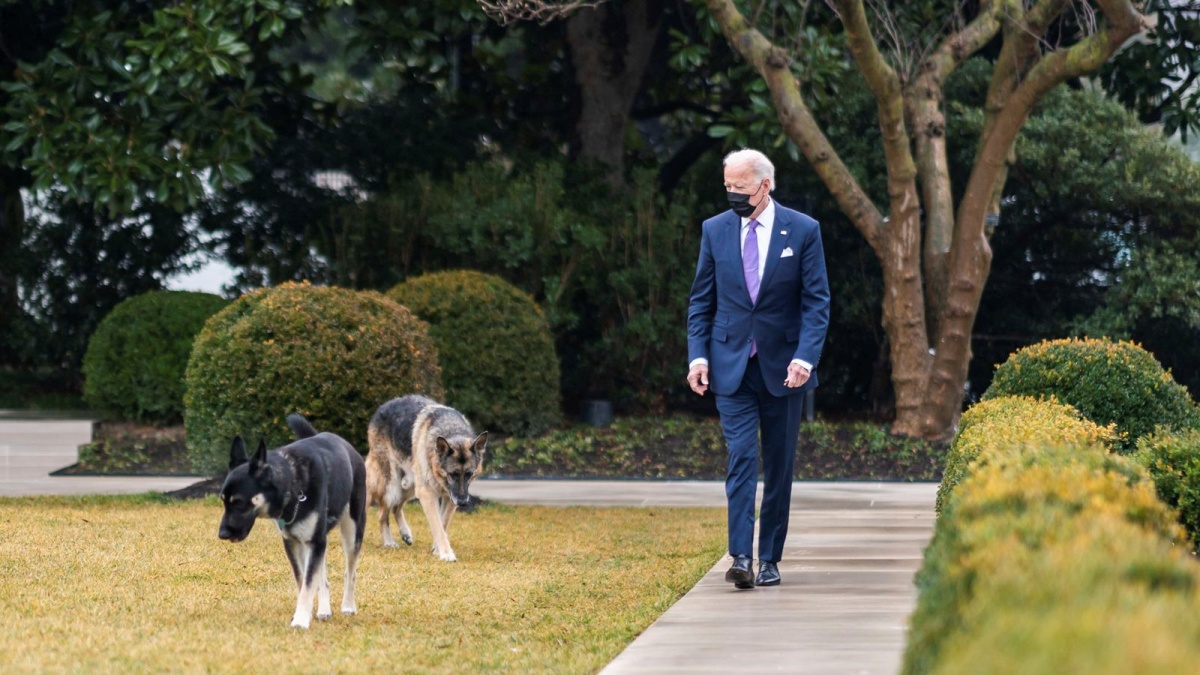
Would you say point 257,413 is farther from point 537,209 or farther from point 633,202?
point 633,202

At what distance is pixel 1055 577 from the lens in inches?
128

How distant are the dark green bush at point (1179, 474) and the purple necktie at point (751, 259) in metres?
2.28

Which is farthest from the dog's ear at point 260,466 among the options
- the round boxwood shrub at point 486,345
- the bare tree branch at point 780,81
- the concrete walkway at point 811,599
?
the bare tree branch at point 780,81

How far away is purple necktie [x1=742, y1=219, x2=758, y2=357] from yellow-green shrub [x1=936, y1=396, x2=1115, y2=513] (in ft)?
4.49

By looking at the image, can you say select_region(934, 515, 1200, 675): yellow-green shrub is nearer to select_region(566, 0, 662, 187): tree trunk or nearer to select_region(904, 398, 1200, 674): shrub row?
select_region(904, 398, 1200, 674): shrub row

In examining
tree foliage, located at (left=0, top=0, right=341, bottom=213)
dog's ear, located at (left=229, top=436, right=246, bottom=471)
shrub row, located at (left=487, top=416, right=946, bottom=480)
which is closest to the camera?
dog's ear, located at (left=229, top=436, right=246, bottom=471)

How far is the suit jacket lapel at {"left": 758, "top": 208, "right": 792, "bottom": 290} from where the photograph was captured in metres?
8.09

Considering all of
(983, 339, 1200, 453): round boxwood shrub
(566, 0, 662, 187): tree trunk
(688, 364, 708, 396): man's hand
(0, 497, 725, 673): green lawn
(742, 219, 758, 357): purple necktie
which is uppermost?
(566, 0, 662, 187): tree trunk

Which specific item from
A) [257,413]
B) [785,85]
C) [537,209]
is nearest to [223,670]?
[257,413]

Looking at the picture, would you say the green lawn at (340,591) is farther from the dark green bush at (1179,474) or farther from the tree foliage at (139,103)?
the tree foliage at (139,103)

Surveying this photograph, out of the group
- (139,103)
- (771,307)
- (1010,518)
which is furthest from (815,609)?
(139,103)

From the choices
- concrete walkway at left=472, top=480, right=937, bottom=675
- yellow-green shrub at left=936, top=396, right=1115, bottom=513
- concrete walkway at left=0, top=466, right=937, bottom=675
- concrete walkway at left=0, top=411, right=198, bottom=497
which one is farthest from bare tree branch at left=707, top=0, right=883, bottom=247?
concrete walkway at left=0, top=411, right=198, bottom=497

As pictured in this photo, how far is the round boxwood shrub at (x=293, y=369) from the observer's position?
12.2m

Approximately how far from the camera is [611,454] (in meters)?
16.2
